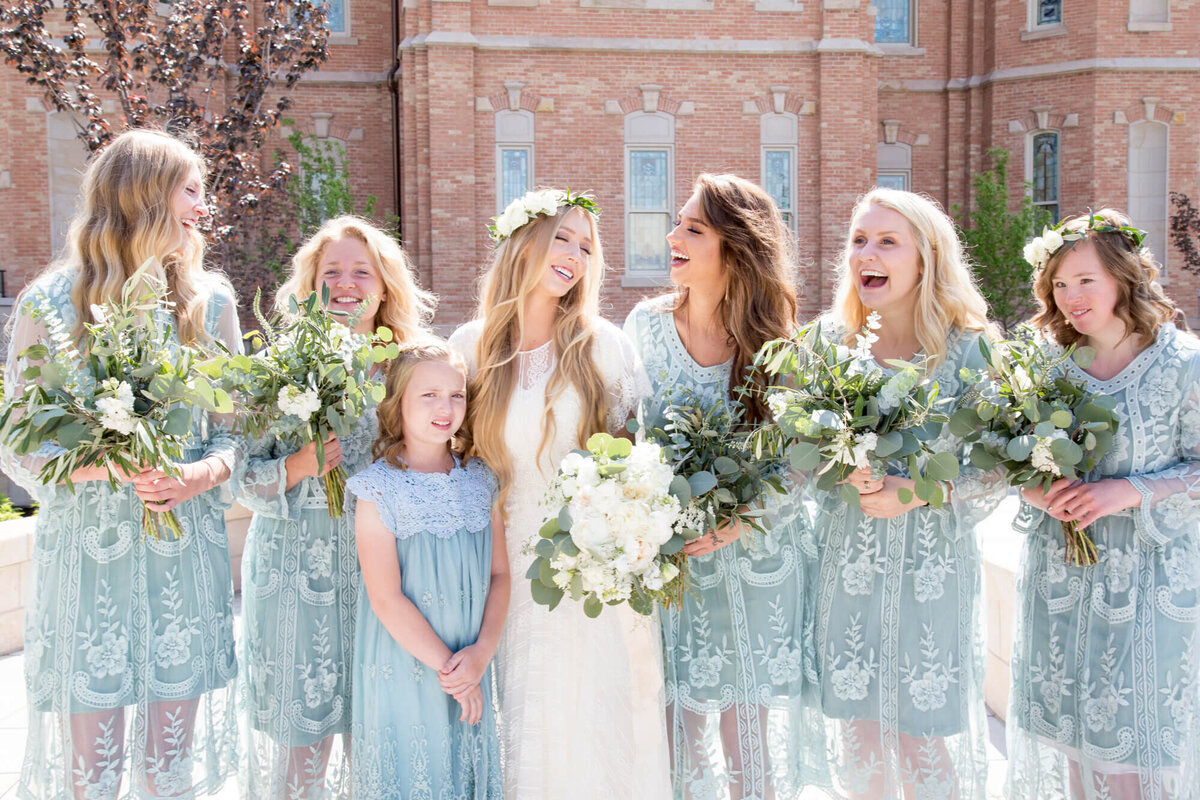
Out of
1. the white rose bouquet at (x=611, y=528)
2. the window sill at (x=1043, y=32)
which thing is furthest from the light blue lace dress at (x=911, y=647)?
the window sill at (x=1043, y=32)

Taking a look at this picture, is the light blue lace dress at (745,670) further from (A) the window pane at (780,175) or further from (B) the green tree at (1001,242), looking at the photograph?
(B) the green tree at (1001,242)

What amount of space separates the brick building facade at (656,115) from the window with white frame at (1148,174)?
0.04m

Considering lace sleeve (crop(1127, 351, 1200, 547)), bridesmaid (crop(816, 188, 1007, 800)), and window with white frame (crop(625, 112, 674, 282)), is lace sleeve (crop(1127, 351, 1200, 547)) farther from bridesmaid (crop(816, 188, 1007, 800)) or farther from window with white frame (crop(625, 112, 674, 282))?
window with white frame (crop(625, 112, 674, 282))

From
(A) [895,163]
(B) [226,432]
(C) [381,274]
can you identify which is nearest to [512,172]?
(A) [895,163]

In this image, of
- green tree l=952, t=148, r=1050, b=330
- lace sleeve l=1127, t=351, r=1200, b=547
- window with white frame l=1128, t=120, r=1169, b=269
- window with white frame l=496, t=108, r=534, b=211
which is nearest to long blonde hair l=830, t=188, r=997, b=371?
lace sleeve l=1127, t=351, r=1200, b=547

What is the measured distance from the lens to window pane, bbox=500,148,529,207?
1575cm

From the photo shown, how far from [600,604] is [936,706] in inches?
52.0

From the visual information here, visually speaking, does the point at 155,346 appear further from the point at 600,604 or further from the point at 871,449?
the point at 871,449

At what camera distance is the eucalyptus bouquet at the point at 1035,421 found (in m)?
3.03

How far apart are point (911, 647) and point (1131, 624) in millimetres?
722

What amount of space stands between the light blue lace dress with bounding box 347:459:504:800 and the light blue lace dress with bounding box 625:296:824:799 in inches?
27.5

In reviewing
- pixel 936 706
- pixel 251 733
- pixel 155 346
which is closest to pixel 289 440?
pixel 155 346

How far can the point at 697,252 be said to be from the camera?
3.65 m

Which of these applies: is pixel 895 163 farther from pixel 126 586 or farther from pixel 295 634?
pixel 126 586
